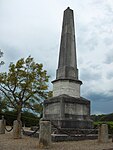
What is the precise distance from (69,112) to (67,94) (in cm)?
114

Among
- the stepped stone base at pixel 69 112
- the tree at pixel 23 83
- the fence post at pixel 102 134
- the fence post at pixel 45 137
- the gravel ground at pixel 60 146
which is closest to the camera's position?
the gravel ground at pixel 60 146

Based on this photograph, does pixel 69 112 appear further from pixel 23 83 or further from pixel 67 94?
pixel 23 83

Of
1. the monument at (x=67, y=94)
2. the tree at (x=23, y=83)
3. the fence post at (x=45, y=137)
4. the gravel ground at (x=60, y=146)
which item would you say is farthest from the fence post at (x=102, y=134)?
the tree at (x=23, y=83)

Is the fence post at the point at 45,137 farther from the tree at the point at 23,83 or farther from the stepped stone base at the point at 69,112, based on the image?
the tree at the point at 23,83

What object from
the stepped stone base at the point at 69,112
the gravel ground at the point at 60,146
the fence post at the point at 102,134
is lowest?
the gravel ground at the point at 60,146

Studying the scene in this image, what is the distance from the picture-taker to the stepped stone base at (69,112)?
11094 millimetres

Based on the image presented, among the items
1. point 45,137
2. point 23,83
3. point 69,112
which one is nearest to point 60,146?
point 45,137

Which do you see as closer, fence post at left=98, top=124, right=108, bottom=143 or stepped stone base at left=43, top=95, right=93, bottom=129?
fence post at left=98, top=124, right=108, bottom=143

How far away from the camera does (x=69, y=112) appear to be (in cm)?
1135

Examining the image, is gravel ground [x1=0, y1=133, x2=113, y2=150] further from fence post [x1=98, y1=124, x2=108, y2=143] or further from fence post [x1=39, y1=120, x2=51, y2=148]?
fence post [x1=98, y1=124, x2=108, y2=143]

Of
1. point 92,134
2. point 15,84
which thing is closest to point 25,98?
point 15,84

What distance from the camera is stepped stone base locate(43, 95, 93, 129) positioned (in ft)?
36.4

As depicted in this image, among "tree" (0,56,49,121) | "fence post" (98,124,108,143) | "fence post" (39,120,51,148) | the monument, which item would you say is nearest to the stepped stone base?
the monument

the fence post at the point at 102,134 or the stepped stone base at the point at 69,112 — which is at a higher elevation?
the stepped stone base at the point at 69,112
